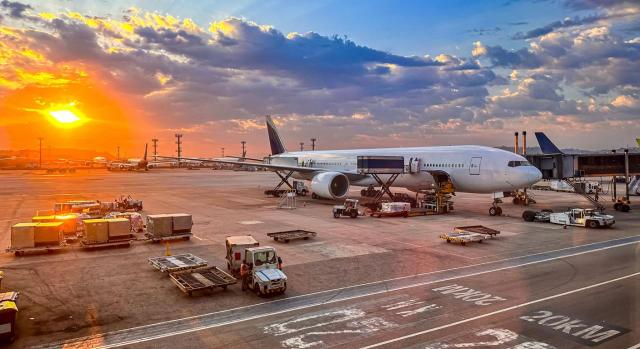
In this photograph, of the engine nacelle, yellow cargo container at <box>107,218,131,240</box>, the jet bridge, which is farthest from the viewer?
the engine nacelle

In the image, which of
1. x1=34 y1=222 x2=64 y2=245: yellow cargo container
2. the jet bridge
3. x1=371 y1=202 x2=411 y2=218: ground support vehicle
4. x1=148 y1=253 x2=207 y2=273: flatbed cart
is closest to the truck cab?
x1=148 y1=253 x2=207 y2=273: flatbed cart

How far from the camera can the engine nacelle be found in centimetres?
3753

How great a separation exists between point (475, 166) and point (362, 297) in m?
22.9

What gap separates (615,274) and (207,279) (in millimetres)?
15034

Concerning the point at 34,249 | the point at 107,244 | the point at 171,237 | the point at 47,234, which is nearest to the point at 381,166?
the point at 171,237

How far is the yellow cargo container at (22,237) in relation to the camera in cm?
1945

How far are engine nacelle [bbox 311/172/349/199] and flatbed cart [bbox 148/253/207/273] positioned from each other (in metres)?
20.5

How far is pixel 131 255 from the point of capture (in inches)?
778

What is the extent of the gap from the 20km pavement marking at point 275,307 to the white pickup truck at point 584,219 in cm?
914

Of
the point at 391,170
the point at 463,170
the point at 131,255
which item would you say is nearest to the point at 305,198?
the point at 391,170

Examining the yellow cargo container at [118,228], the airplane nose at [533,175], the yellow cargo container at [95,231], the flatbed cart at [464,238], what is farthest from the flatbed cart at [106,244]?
the airplane nose at [533,175]

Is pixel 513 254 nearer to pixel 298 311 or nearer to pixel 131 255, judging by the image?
pixel 298 311

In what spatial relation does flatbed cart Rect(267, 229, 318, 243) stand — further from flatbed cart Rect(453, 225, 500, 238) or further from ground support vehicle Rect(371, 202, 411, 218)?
ground support vehicle Rect(371, 202, 411, 218)

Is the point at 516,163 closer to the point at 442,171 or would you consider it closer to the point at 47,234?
the point at 442,171
